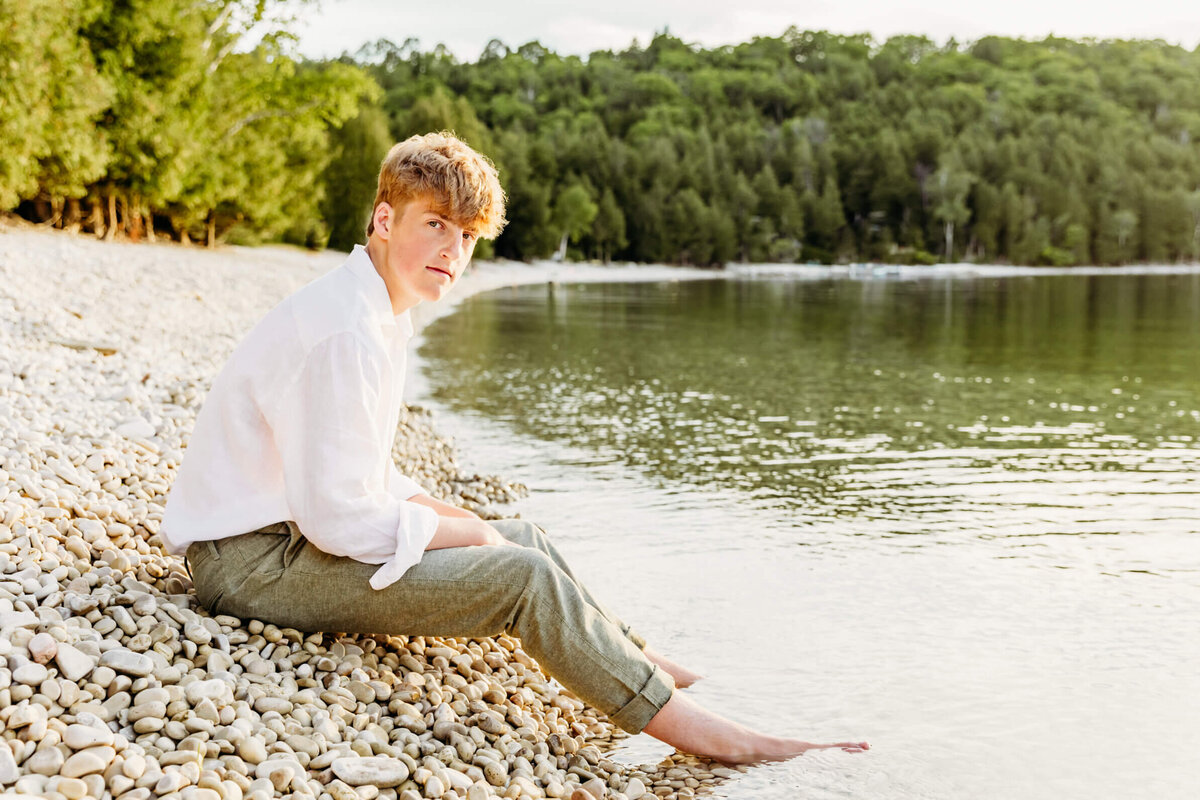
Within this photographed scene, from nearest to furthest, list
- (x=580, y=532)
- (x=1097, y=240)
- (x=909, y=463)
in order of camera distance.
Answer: (x=580, y=532)
(x=909, y=463)
(x=1097, y=240)

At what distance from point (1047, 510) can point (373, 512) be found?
7.47m

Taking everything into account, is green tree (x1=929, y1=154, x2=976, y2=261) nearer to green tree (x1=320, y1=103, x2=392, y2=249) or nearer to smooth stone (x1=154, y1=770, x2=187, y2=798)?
green tree (x1=320, y1=103, x2=392, y2=249)

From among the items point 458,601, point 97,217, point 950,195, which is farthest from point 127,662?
point 950,195

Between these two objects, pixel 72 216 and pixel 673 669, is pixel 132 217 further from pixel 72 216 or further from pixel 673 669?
pixel 673 669

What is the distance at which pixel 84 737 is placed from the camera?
3.06m

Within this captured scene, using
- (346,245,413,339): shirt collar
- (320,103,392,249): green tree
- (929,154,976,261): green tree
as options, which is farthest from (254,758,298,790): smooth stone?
(929,154,976,261): green tree

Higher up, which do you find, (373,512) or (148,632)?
(373,512)

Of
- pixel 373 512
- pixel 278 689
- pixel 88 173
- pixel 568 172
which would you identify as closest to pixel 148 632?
pixel 278 689

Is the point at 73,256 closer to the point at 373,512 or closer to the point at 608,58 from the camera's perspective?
the point at 373,512

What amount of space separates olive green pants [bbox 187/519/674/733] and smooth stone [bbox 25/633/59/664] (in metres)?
0.65

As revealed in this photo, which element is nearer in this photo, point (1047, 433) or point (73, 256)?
point (1047, 433)

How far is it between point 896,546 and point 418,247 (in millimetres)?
5492

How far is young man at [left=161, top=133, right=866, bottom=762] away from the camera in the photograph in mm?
3613

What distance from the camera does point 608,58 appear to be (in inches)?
6599
